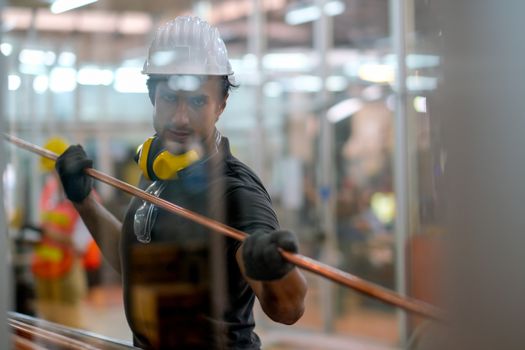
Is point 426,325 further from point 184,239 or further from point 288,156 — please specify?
point 288,156

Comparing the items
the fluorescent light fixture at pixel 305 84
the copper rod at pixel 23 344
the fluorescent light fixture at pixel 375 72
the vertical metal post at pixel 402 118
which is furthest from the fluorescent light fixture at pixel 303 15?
the copper rod at pixel 23 344

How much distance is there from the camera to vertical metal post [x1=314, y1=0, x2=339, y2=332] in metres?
6.41

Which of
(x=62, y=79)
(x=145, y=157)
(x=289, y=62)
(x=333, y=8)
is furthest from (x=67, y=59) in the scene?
(x=333, y=8)

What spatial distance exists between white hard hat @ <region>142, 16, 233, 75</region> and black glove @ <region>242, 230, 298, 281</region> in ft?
1.30

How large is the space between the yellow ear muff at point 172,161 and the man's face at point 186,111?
10 millimetres

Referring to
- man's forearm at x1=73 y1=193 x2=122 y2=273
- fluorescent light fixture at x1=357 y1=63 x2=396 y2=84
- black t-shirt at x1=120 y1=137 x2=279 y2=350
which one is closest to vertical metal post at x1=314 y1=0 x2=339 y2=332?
fluorescent light fixture at x1=357 y1=63 x2=396 y2=84

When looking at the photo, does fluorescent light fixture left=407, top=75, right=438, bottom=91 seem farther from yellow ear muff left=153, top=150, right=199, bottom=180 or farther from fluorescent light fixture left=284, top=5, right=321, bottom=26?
fluorescent light fixture left=284, top=5, right=321, bottom=26

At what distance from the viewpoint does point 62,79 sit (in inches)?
86.8

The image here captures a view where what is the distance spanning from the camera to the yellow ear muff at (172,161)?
1566 millimetres

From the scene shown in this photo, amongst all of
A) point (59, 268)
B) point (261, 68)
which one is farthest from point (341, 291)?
point (59, 268)

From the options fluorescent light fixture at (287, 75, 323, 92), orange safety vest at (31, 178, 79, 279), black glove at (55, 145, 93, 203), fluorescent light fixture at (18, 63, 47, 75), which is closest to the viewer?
black glove at (55, 145, 93, 203)

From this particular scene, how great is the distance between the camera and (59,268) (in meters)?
3.03

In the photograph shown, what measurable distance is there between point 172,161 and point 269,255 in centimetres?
37

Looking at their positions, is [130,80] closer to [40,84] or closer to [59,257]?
[40,84]
